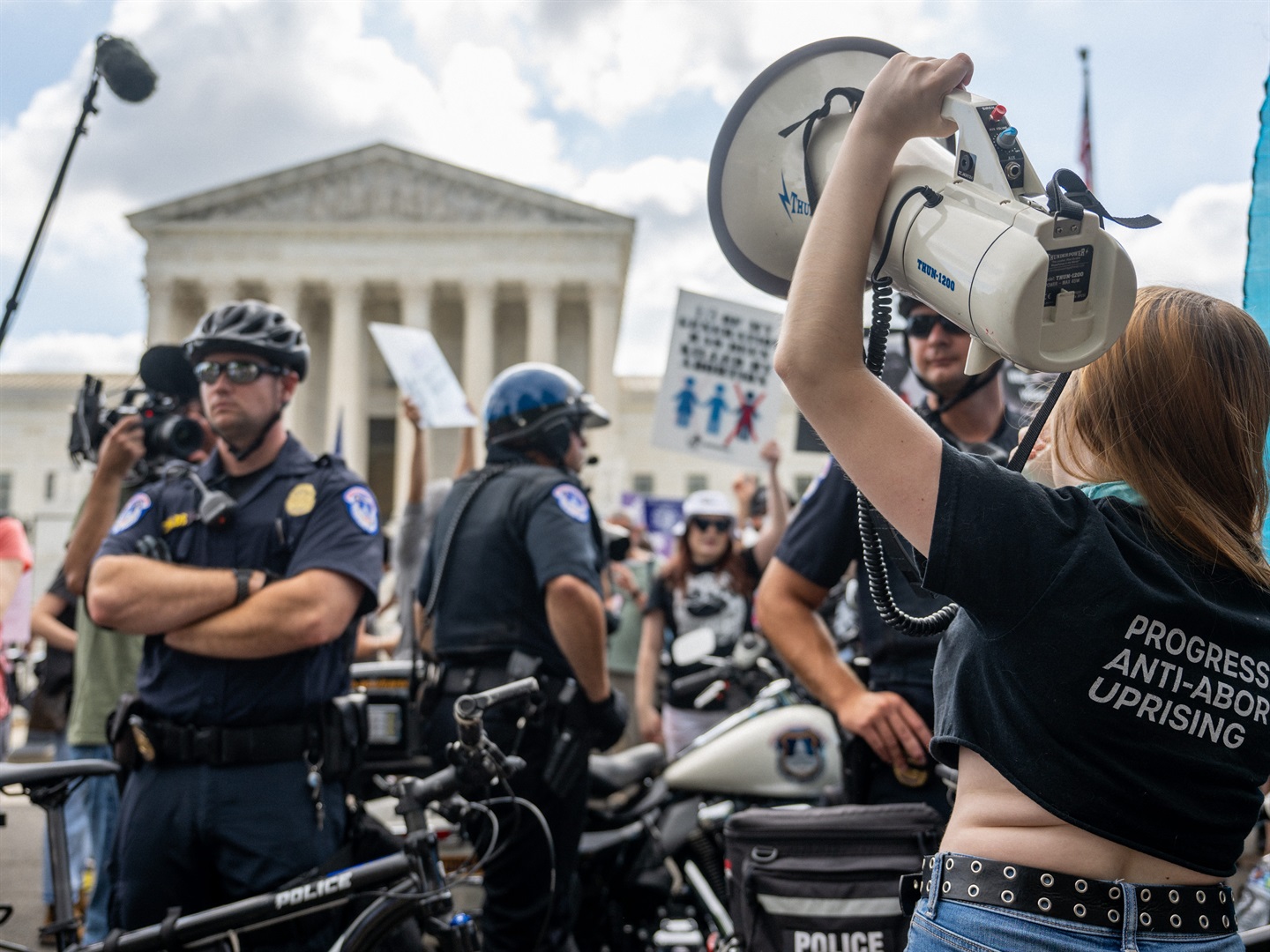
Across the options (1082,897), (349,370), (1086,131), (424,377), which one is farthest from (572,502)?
(349,370)

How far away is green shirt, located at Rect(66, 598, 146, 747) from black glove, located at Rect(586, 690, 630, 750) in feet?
7.16

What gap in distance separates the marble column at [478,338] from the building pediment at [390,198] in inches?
123

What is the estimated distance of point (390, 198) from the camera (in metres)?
46.5

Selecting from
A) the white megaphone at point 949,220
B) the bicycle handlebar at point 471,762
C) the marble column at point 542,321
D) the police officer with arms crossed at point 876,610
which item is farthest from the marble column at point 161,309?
the white megaphone at point 949,220

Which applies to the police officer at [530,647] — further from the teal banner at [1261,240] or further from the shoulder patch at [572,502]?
the teal banner at [1261,240]

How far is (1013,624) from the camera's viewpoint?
121cm

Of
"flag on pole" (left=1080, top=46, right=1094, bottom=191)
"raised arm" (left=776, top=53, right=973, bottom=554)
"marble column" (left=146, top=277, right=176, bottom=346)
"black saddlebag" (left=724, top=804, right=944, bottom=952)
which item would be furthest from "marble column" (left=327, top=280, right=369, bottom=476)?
"raised arm" (left=776, top=53, right=973, bottom=554)

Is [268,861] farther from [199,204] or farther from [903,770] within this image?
[199,204]

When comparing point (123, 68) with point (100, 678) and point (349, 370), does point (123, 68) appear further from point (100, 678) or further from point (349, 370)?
point (349, 370)

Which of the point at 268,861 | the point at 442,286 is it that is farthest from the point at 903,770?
the point at 442,286

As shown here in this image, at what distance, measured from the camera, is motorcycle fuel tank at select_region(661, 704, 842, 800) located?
337 centimetres

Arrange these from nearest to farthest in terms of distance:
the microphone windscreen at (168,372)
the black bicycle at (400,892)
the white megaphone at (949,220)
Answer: the white megaphone at (949,220), the black bicycle at (400,892), the microphone windscreen at (168,372)

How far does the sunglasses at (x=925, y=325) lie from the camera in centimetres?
275

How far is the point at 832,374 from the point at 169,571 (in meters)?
2.16
